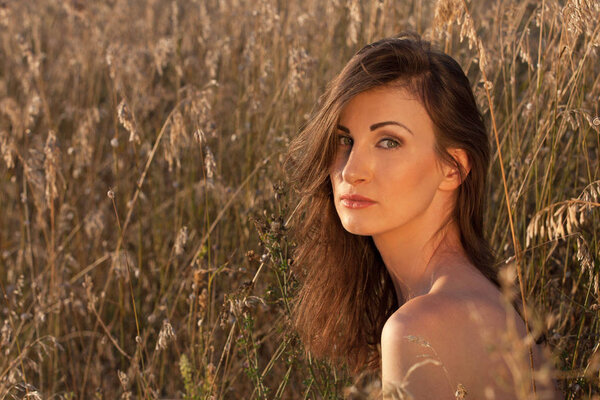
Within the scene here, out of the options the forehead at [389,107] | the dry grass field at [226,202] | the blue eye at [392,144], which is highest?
the forehead at [389,107]

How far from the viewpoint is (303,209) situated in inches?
86.7

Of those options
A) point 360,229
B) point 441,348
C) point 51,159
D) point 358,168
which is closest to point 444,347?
point 441,348

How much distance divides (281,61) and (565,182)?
1475mm

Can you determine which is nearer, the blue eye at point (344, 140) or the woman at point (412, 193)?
the woman at point (412, 193)

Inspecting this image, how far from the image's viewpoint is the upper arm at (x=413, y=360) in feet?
5.06

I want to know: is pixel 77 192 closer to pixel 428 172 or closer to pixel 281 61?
pixel 281 61

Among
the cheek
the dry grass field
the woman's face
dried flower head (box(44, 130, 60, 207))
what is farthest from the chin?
dried flower head (box(44, 130, 60, 207))

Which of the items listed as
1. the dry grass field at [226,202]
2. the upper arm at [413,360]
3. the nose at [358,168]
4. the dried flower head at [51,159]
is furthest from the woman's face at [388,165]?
the dried flower head at [51,159]

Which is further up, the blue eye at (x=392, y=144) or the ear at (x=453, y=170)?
the blue eye at (x=392, y=144)

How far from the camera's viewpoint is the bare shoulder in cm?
155

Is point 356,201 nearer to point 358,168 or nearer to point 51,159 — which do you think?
point 358,168

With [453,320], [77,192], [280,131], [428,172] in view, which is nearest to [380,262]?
Answer: [428,172]

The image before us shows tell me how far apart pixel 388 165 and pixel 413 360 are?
519 millimetres

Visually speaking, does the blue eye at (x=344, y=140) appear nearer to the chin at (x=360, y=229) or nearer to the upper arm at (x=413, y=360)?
the chin at (x=360, y=229)
